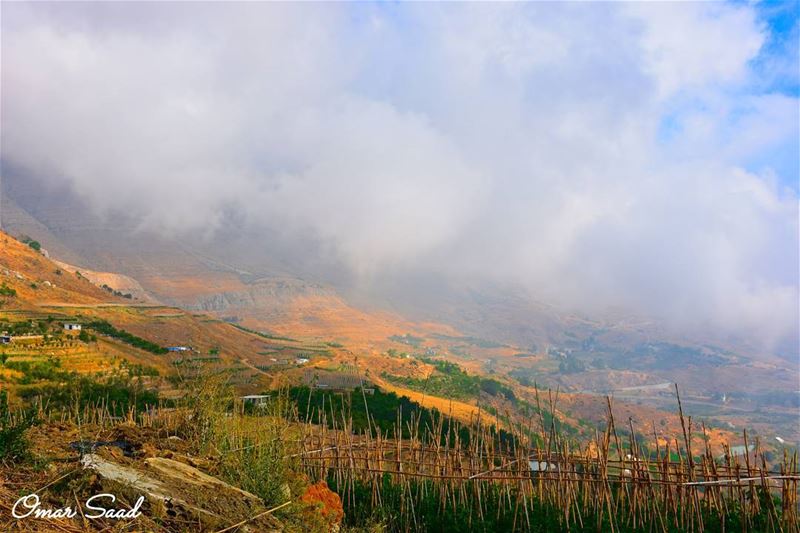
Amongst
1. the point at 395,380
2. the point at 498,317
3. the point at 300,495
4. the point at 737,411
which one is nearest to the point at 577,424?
the point at 395,380

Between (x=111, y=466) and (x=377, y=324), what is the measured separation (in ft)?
378

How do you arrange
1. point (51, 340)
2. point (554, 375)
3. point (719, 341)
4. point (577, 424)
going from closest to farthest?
point (51, 340)
point (577, 424)
point (554, 375)
point (719, 341)

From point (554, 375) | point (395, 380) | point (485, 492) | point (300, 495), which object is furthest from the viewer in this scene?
point (554, 375)

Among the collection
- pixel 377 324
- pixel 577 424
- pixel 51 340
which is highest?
pixel 377 324

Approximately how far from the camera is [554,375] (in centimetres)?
9256

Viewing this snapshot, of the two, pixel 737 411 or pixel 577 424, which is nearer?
pixel 577 424

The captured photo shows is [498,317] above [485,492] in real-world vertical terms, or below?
above

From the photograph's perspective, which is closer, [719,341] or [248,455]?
[248,455]

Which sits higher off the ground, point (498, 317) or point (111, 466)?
point (498, 317)

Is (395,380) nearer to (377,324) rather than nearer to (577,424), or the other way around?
(577,424)

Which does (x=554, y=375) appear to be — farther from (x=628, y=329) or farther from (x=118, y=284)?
(x=118, y=284)

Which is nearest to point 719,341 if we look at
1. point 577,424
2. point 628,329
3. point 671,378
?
A: point 628,329

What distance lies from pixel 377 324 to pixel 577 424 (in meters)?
77.1

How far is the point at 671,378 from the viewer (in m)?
97.9
